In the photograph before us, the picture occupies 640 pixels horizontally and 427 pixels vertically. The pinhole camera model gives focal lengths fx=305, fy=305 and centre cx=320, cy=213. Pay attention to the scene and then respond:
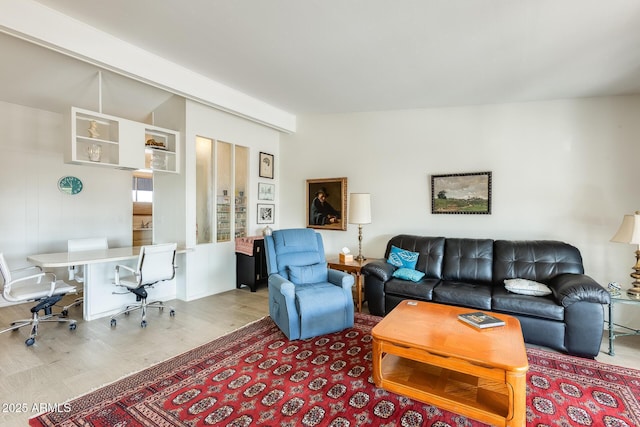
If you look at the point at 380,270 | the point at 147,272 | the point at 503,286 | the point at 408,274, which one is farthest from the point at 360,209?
the point at 147,272

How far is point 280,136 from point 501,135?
354 centimetres

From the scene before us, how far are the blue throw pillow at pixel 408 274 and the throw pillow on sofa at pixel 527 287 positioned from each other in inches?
34.7

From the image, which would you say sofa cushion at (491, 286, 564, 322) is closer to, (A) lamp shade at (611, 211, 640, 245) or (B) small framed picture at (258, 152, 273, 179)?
(A) lamp shade at (611, 211, 640, 245)

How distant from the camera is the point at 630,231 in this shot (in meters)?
2.87

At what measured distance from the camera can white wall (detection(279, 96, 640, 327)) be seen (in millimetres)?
3420

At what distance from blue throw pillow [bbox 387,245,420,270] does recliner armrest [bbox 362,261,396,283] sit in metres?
0.14

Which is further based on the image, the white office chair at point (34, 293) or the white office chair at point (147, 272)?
the white office chair at point (147, 272)

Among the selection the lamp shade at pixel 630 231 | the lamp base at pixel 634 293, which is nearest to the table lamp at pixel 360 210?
the lamp shade at pixel 630 231

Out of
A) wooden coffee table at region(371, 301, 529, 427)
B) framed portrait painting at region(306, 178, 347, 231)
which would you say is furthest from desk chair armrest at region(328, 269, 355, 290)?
framed portrait painting at region(306, 178, 347, 231)

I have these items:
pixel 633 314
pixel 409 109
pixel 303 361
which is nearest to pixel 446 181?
pixel 409 109

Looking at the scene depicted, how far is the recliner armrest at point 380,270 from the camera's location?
11.8ft

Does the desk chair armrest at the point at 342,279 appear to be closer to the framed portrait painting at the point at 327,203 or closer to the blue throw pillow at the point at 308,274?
the blue throw pillow at the point at 308,274

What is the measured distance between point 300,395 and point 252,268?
2766 millimetres

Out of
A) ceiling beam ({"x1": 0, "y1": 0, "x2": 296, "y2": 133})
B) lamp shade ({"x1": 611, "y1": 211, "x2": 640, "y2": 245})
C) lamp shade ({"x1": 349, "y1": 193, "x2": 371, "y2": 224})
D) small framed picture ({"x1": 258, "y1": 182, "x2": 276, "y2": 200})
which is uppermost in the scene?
ceiling beam ({"x1": 0, "y1": 0, "x2": 296, "y2": 133})
